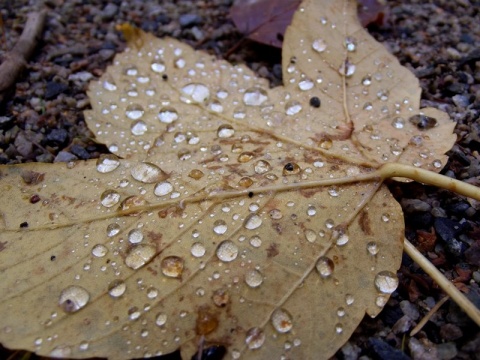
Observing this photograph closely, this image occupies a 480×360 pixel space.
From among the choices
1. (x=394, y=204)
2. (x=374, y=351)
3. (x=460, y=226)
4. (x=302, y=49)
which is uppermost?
(x=302, y=49)

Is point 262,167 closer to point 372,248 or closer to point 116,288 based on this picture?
point 372,248

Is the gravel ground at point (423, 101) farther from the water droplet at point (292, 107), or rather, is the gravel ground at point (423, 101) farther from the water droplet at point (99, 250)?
the water droplet at point (292, 107)

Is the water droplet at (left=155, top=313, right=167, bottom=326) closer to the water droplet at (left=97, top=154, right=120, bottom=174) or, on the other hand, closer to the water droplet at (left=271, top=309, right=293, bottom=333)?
the water droplet at (left=271, top=309, right=293, bottom=333)

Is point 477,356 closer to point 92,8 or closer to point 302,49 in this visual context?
point 302,49

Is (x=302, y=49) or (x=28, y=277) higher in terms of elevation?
(x=302, y=49)

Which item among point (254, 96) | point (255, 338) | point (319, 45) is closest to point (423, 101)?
point (319, 45)

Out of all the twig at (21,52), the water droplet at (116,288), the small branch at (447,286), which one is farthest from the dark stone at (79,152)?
the small branch at (447,286)

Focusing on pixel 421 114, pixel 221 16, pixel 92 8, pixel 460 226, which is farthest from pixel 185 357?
pixel 92 8
